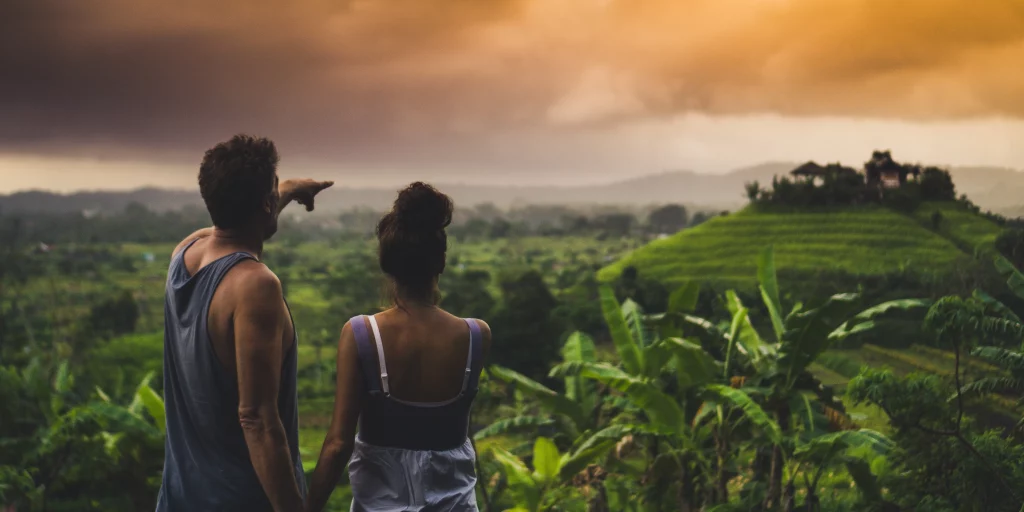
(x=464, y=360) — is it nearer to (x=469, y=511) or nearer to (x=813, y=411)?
(x=469, y=511)

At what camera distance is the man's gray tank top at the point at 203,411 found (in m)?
1.55

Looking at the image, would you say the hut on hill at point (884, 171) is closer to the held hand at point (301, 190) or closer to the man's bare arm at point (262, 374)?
the held hand at point (301, 190)

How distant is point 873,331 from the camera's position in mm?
11656

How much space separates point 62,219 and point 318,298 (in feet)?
102

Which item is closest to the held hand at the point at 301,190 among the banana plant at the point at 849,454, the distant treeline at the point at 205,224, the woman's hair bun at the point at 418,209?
the woman's hair bun at the point at 418,209

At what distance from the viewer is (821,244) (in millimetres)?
16703

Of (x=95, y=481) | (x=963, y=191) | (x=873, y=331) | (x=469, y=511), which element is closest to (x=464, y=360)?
(x=469, y=511)

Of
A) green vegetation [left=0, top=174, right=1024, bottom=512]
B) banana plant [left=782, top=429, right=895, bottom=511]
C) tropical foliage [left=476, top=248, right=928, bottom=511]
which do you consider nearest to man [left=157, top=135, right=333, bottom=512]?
green vegetation [left=0, top=174, right=1024, bottom=512]

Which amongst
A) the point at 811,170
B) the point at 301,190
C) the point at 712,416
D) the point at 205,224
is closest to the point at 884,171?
the point at 811,170

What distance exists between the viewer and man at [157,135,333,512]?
4.94ft

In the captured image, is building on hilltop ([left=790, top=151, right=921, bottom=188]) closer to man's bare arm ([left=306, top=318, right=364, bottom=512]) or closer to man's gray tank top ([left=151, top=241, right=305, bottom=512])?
man's bare arm ([left=306, top=318, right=364, bottom=512])

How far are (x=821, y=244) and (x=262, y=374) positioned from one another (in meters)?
16.6

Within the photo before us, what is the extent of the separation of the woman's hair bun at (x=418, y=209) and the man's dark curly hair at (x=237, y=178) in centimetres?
26

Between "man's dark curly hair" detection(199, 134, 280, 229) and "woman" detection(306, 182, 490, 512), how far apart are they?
24 cm
